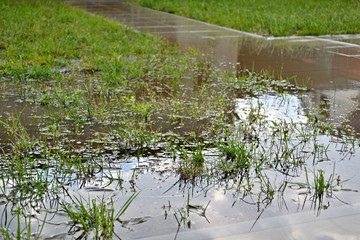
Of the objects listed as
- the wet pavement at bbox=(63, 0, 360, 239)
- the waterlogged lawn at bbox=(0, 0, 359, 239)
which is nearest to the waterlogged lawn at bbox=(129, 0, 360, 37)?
the wet pavement at bbox=(63, 0, 360, 239)

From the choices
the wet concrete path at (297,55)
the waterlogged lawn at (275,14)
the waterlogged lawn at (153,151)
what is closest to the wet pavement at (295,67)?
the wet concrete path at (297,55)

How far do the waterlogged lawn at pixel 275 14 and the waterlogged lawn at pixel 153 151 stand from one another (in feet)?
13.3

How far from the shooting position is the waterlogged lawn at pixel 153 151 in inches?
127

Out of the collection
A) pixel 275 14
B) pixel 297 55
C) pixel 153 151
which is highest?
pixel 275 14

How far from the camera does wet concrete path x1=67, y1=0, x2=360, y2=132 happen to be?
595 centimetres

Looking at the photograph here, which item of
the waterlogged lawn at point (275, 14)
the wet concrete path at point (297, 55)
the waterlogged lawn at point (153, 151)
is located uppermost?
the waterlogged lawn at point (275, 14)

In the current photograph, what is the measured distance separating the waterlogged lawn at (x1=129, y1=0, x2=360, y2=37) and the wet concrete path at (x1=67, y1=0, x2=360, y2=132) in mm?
423

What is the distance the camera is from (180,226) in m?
3.09

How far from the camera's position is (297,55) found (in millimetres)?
8461

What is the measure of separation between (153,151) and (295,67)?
3819 mm

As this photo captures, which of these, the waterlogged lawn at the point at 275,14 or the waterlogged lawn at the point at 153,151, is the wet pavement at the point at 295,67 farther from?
the waterlogged lawn at the point at 275,14

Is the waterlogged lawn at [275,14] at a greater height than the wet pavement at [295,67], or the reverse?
the waterlogged lawn at [275,14]

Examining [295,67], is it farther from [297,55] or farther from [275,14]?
[275,14]

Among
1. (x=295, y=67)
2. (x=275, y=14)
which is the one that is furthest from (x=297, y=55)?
(x=275, y=14)
